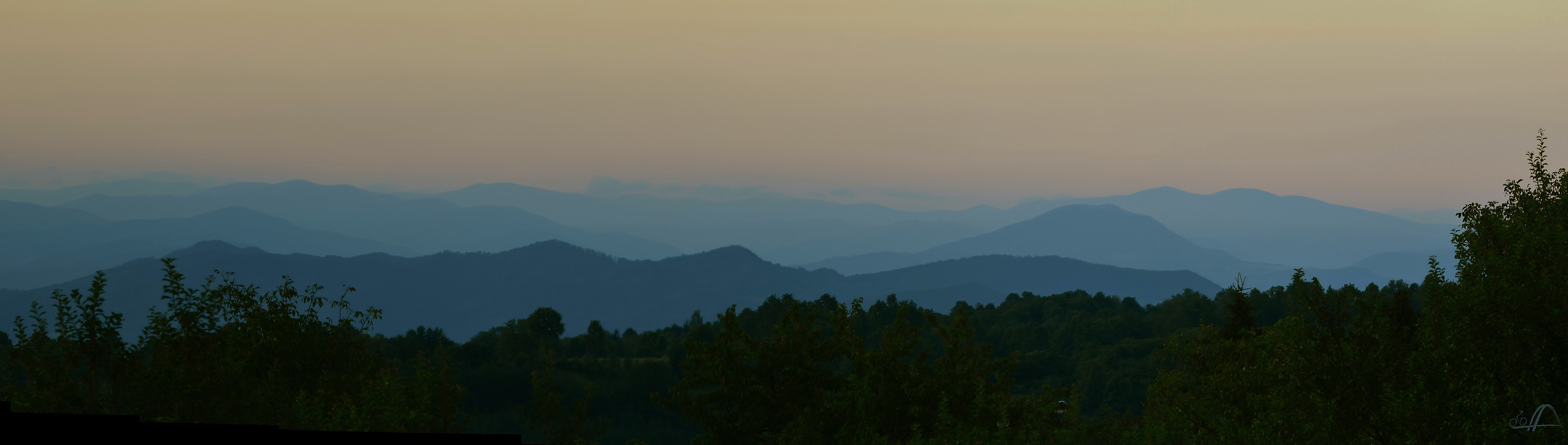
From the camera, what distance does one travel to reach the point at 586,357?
137 meters

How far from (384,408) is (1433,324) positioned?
25.4 m

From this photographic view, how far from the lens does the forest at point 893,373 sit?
20.8 m

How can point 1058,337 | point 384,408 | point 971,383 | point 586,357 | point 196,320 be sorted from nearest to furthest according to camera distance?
point 384,408
point 196,320
point 971,383
point 586,357
point 1058,337

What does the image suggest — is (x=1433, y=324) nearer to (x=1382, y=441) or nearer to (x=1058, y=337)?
Answer: (x=1382, y=441)

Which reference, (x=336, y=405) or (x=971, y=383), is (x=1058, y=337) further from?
(x=336, y=405)

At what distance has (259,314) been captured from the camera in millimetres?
26078

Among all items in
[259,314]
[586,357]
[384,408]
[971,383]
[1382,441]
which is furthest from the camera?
[586,357]

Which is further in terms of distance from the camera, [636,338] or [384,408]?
[636,338]

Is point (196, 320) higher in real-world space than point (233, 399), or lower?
higher

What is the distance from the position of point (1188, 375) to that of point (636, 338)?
4776 inches

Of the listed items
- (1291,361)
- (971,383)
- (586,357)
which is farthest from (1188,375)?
(586,357)

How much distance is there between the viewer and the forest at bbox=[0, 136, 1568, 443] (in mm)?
20797

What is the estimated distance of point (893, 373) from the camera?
A: 3238cm

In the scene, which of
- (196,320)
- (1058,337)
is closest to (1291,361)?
(196,320)
